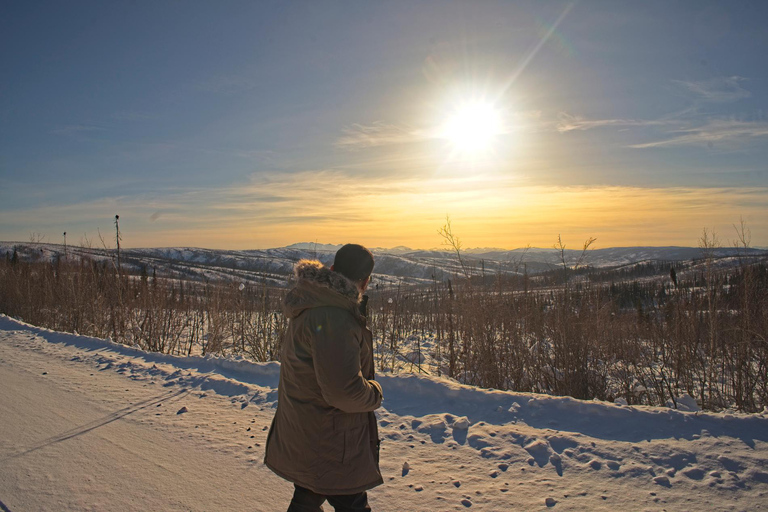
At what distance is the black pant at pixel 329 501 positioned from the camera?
2352 mm

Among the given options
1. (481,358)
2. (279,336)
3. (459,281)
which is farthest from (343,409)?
(279,336)

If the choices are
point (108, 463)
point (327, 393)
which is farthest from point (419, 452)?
point (108, 463)

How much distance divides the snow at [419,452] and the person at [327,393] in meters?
1.22

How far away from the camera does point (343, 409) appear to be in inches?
87.6

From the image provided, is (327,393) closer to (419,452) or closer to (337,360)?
(337,360)

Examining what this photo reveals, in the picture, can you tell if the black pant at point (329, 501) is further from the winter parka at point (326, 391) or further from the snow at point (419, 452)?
the snow at point (419, 452)

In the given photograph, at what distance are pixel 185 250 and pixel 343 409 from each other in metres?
199

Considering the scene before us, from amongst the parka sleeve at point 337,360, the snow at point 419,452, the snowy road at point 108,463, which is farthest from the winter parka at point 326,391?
the snowy road at point 108,463

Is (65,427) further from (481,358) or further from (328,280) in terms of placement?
(481,358)

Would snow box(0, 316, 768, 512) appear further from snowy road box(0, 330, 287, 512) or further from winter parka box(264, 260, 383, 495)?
winter parka box(264, 260, 383, 495)

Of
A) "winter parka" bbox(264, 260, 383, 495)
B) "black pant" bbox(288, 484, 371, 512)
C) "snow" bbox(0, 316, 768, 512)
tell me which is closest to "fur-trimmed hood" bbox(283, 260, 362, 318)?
"winter parka" bbox(264, 260, 383, 495)

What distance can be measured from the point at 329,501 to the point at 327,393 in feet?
2.20

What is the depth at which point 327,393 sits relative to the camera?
2191mm

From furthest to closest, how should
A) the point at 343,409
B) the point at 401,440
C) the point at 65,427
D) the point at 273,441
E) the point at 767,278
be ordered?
the point at 767,278
the point at 65,427
the point at 401,440
the point at 273,441
the point at 343,409
